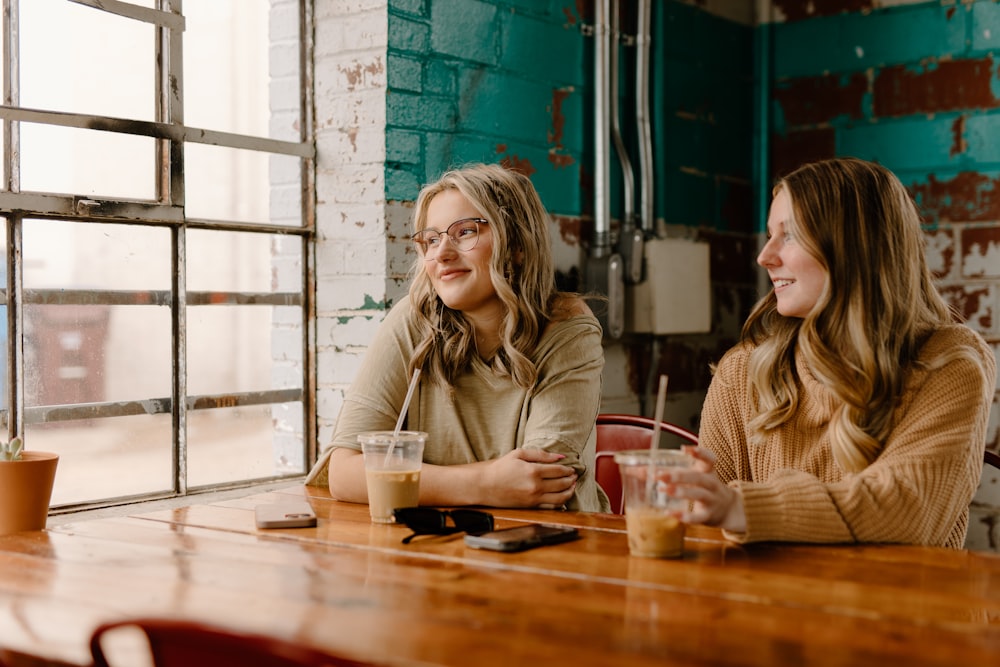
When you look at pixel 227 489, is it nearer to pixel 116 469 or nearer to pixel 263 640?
pixel 116 469

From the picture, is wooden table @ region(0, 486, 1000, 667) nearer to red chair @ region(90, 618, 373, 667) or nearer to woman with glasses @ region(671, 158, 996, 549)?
woman with glasses @ region(671, 158, 996, 549)

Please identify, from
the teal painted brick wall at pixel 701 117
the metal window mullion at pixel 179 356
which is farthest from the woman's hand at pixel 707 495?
the teal painted brick wall at pixel 701 117

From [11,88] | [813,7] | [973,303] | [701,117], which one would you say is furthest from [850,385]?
[813,7]

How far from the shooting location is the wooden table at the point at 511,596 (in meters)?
1.03

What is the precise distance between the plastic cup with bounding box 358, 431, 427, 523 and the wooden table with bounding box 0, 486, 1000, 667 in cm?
4

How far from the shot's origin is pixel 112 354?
87.5 inches

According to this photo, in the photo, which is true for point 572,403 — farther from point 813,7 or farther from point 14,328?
point 813,7

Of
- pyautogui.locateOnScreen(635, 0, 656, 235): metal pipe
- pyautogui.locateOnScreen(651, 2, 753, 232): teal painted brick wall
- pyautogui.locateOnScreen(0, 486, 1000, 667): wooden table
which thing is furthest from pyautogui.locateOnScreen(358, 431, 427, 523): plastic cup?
pyautogui.locateOnScreen(651, 2, 753, 232): teal painted brick wall

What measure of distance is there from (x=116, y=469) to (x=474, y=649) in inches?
57.5

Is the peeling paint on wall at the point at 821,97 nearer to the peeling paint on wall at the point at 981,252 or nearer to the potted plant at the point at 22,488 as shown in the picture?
the peeling paint on wall at the point at 981,252

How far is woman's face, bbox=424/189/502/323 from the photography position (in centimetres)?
211

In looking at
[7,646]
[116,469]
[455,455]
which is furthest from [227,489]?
[7,646]

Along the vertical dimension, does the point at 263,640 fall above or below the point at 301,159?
below

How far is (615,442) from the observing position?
2436mm
